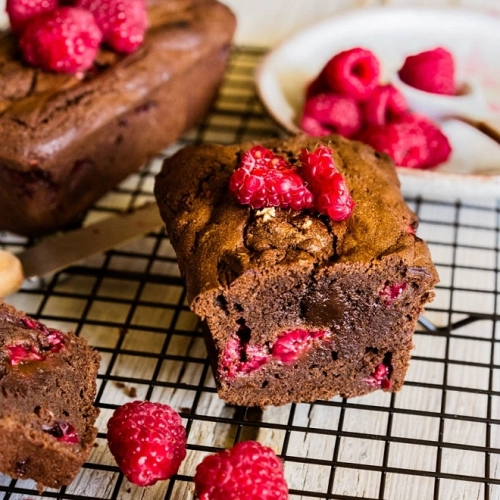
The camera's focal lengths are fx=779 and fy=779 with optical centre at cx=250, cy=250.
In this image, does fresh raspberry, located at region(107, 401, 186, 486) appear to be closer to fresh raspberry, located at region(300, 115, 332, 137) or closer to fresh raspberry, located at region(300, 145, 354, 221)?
fresh raspberry, located at region(300, 145, 354, 221)

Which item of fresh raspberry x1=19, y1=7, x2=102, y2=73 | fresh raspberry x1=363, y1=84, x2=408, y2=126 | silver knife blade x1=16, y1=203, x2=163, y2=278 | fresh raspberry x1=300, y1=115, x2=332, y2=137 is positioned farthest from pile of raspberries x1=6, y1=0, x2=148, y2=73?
fresh raspberry x1=363, y1=84, x2=408, y2=126

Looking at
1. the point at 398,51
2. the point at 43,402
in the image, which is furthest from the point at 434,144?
the point at 43,402

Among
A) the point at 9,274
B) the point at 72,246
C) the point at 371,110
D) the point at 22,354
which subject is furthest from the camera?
the point at 371,110

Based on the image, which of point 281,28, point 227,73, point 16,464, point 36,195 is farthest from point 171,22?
point 16,464

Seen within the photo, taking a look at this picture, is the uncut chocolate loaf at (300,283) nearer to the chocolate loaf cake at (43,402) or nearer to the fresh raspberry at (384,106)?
the chocolate loaf cake at (43,402)

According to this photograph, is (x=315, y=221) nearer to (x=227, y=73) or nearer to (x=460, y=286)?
(x=460, y=286)

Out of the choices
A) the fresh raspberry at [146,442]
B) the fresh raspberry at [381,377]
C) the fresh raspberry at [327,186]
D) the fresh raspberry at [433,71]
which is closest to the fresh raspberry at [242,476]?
the fresh raspberry at [146,442]

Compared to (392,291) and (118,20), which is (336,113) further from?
(392,291)
